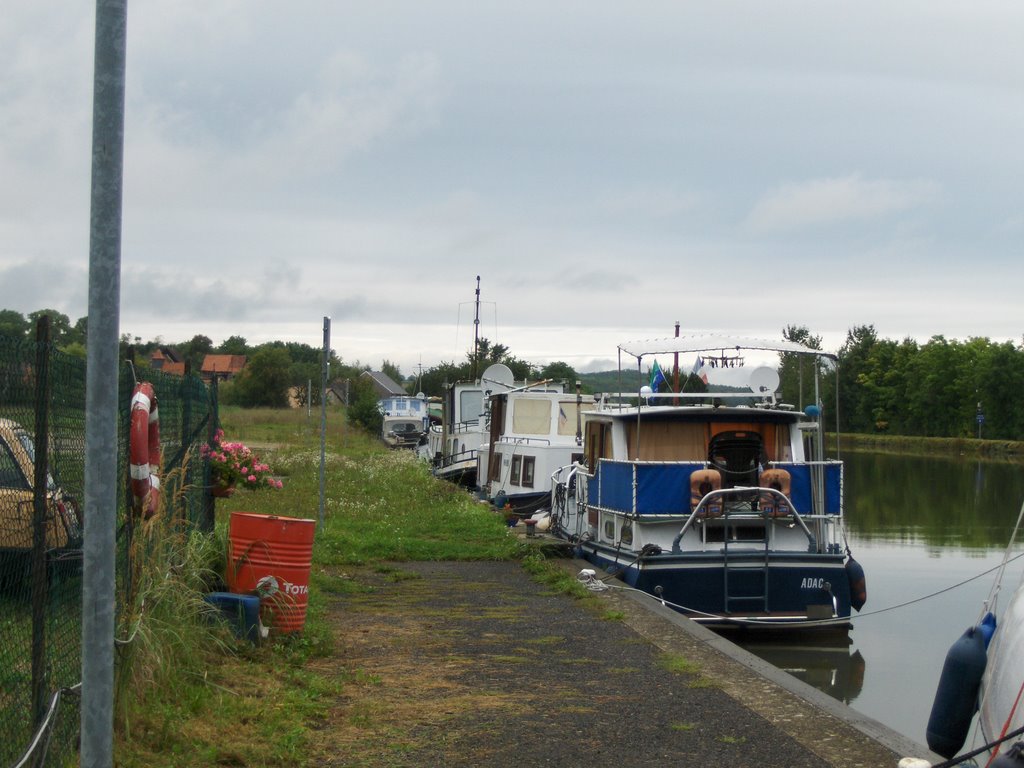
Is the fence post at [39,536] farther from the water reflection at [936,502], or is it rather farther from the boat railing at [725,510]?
the water reflection at [936,502]

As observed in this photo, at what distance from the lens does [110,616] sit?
12.6 ft

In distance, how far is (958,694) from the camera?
6.14m

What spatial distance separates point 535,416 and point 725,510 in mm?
13824

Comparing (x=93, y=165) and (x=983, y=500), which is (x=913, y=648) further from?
(x=983, y=500)

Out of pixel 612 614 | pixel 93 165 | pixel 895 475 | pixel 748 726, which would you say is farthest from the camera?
pixel 895 475

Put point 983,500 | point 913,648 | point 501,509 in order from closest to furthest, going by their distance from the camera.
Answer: point 913,648 < point 501,509 < point 983,500

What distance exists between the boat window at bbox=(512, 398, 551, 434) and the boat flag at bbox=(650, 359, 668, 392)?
9.13 metres

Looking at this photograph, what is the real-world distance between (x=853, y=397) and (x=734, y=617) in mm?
82536

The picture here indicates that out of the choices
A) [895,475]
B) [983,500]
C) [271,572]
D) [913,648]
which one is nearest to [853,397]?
[895,475]

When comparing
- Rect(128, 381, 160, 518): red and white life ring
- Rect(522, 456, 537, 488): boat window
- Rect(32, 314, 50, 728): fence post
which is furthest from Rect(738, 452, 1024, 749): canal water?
Rect(522, 456, 537, 488): boat window

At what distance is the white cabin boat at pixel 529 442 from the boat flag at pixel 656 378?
6941 millimetres

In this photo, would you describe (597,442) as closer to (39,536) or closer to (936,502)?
(39,536)

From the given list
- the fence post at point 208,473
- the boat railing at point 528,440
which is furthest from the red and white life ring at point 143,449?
the boat railing at point 528,440

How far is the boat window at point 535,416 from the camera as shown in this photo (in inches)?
1100
